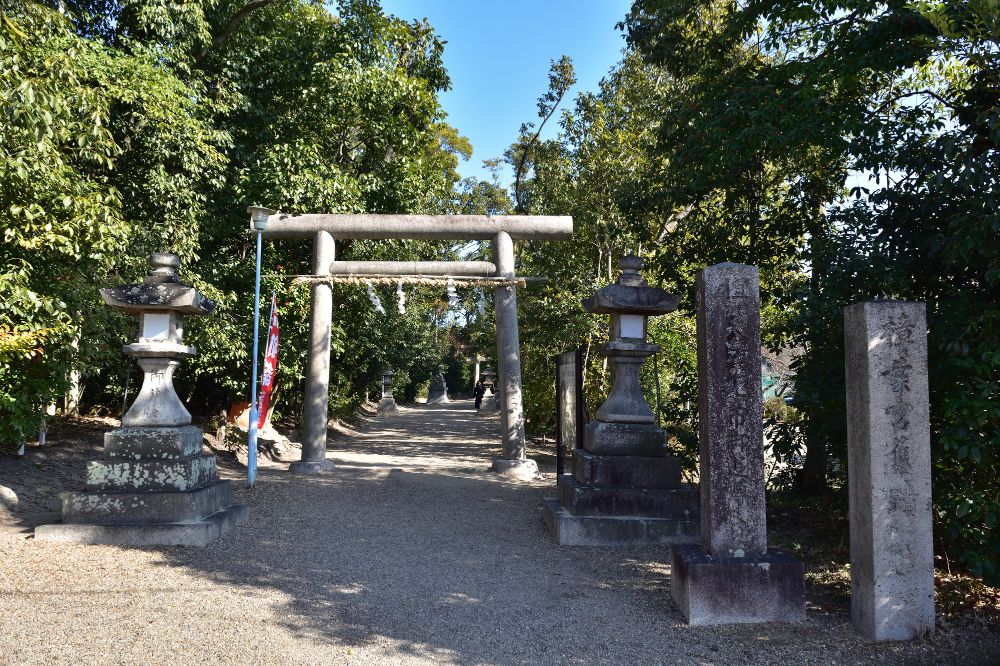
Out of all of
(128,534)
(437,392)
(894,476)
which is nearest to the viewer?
(894,476)

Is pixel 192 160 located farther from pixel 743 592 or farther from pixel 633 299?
pixel 743 592

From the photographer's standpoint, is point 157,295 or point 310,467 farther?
point 310,467

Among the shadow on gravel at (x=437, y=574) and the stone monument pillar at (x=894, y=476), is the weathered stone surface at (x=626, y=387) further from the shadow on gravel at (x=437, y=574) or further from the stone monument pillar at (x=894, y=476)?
the stone monument pillar at (x=894, y=476)

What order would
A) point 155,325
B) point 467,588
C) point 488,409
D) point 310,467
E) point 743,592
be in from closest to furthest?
point 743,592, point 467,588, point 155,325, point 310,467, point 488,409

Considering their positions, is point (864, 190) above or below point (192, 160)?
below

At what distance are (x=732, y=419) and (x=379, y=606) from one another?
8.06 feet

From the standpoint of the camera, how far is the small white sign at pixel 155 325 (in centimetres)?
584

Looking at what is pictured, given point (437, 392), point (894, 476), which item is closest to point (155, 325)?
point (894, 476)

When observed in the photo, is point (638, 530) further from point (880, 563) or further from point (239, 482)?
point (239, 482)

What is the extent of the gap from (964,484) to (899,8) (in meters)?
3.40

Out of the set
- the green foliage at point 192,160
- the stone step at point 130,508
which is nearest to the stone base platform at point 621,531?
the stone step at point 130,508

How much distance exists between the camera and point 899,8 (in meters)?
4.66

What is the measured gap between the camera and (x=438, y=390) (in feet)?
129

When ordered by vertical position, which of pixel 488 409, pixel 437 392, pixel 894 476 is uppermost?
pixel 894 476
